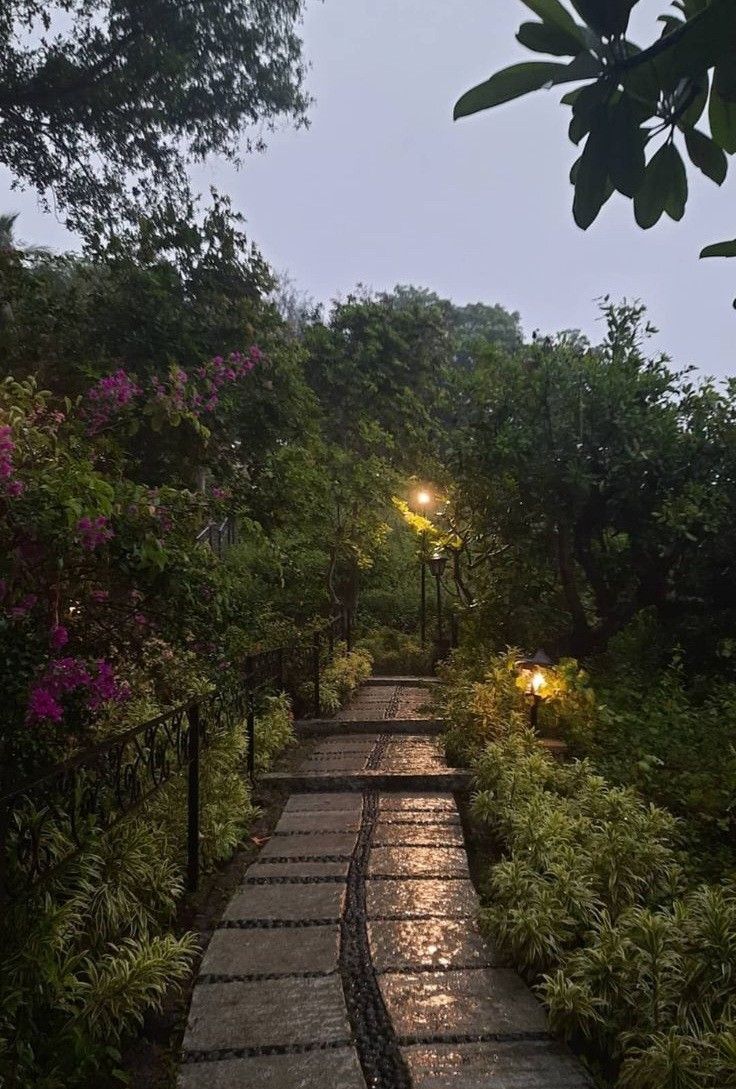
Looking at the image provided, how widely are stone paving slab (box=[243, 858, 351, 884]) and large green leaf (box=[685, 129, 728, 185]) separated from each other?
331 centimetres

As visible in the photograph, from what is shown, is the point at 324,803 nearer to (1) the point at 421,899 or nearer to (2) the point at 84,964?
(1) the point at 421,899

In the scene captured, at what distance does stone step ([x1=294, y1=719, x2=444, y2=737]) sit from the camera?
262 inches

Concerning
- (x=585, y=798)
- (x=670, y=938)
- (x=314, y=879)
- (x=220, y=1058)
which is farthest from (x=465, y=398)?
(x=220, y=1058)

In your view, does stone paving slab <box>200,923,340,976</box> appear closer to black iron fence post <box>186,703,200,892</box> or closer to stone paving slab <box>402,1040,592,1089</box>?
black iron fence post <box>186,703,200,892</box>

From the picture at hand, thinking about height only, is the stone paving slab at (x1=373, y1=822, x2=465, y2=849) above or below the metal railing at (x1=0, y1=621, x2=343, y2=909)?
below

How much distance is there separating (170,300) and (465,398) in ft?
12.3

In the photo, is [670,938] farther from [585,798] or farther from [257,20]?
[257,20]

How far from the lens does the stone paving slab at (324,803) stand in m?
4.44

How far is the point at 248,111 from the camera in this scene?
7703mm

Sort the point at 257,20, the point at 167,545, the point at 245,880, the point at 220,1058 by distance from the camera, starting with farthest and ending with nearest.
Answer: the point at 257,20, the point at 245,880, the point at 167,545, the point at 220,1058

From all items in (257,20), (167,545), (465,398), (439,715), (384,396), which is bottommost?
(439,715)

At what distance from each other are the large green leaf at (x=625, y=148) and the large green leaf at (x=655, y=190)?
2.4 inches

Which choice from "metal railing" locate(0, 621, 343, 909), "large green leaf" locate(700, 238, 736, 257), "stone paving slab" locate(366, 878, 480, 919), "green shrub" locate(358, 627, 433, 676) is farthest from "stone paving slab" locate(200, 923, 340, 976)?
"green shrub" locate(358, 627, 433, 676)

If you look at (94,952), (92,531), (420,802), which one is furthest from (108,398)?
(420,802)
